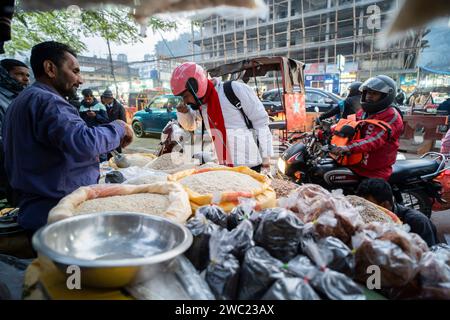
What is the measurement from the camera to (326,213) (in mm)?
1262

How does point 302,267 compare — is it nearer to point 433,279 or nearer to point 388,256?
point 388,256

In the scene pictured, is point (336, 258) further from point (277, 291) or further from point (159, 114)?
point (159, 114)

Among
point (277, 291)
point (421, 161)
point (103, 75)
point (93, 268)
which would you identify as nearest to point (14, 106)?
point (93, 268)

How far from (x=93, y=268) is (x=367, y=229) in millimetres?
1093

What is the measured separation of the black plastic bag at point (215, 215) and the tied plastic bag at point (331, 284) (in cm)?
44

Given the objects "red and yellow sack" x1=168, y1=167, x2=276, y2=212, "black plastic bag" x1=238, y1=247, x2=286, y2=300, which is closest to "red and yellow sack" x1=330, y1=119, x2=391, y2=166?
"red and yellow sack" x1=168, y1=167, x2=276, y2=212

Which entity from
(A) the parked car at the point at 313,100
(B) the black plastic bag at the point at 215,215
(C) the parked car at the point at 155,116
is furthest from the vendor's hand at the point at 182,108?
(A) the parked car at the point at 313,100

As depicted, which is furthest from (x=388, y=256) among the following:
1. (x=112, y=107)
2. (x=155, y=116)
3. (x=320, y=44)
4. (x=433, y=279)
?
(x=320, y=44)

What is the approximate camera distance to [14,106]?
1.55 m

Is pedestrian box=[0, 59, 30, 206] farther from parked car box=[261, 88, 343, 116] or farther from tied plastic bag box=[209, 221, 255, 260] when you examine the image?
parked car box=[261, 88, 343, 116]

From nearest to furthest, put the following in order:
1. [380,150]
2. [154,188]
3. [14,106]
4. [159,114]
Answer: [14,106], [154,188], [380,150], [159,114]

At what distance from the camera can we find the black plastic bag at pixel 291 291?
33.5 inches

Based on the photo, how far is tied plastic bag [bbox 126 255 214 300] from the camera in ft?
2.99

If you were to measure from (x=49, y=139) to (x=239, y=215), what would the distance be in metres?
1.08
